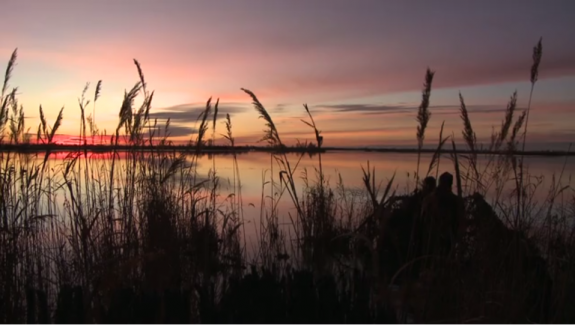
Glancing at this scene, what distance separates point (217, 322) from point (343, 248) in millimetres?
3079

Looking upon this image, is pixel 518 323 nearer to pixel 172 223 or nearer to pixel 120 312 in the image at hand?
pixel 120 312

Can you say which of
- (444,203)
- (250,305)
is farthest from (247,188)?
(250,305)

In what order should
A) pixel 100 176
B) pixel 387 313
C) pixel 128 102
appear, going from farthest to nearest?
pixel 100 176 < pixel 128 102 < pixel 387 313

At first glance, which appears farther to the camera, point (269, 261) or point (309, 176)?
point (309, 176)

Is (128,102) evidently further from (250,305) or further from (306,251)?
(250,305)

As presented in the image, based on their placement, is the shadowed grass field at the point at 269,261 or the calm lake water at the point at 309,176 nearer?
the shadowed grass field at the point at 269,261

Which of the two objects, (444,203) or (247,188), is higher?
(444,203)

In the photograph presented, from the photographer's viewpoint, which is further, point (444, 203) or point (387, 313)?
point (444, 203)

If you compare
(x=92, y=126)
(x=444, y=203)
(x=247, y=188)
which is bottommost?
(x=247, y=188)

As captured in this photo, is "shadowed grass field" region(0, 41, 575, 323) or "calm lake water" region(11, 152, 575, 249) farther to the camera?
"calm lake water" region(11, 152, 575, 249)

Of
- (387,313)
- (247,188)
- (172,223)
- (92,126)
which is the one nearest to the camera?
(387,313)

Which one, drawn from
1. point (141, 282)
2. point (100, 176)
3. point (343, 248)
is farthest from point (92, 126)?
point (343, 248)

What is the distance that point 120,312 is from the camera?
8.02 feet

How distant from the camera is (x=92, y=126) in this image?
587 cm
